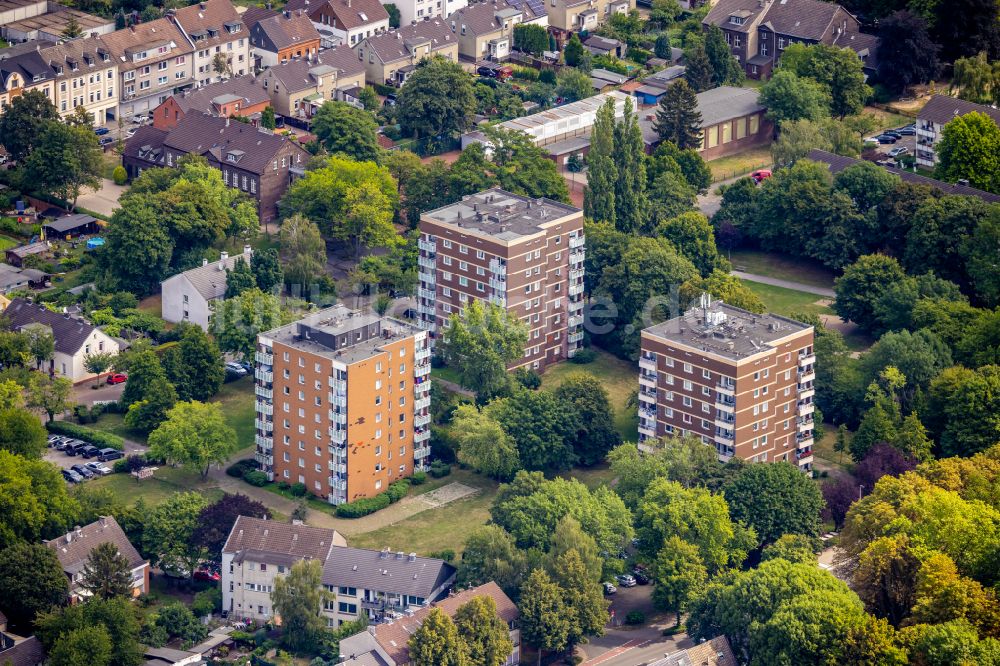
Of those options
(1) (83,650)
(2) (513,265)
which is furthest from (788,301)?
(1) (83,650)

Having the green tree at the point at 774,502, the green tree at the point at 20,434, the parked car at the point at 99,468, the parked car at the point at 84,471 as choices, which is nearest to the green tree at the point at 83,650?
the green tree at the point at 20,434

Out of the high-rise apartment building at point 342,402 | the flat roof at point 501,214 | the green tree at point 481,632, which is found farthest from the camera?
the flat roof at point 501,214

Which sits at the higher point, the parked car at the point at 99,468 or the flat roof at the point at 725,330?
the flat roof at the point at 725,330

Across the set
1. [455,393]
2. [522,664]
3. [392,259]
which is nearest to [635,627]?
[522,664]

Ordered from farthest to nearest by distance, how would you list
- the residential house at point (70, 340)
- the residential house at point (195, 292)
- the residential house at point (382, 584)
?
the residential house at point (195, 292) → the residential house at point (70, 340) → the residential house at point (382, 584)

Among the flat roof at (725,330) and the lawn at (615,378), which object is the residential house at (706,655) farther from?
the lawn at (615,378)

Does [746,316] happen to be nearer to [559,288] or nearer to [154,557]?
[559,288]

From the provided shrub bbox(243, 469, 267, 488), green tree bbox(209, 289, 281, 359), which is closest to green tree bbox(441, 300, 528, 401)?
green tree bbox(209, 289, 281, 359)
